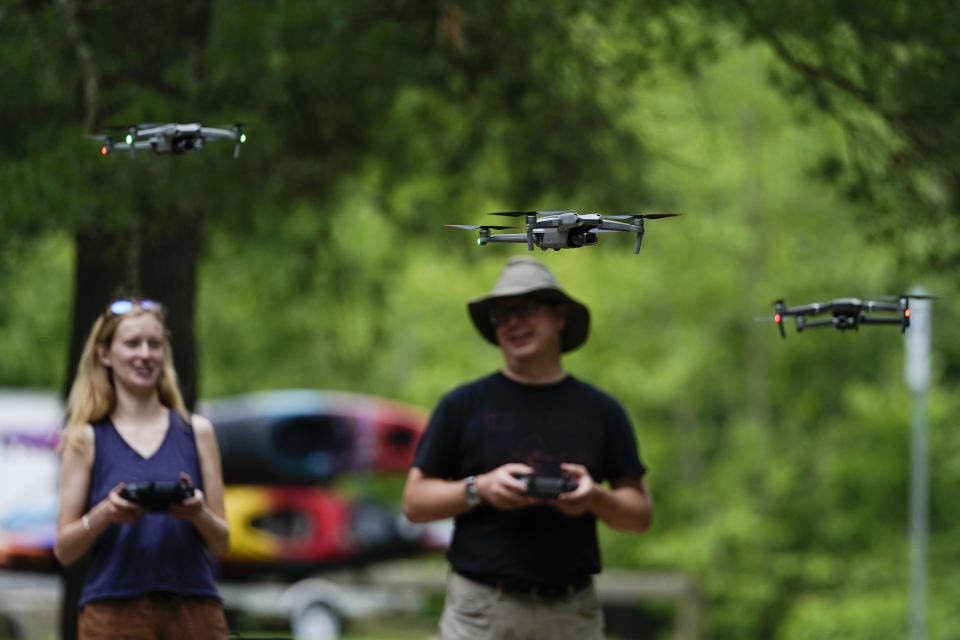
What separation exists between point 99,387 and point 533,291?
132cm

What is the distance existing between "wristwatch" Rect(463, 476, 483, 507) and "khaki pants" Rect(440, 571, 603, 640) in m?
0.28

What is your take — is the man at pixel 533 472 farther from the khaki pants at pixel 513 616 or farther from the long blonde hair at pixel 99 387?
the long blonde hair at pixel 99 387

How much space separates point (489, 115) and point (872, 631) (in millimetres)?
16207

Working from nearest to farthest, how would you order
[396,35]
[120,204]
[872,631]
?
[120,204], [396,35], [872,631]

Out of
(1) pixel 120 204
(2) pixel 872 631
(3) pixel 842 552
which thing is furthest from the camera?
(3) pixel 842 552

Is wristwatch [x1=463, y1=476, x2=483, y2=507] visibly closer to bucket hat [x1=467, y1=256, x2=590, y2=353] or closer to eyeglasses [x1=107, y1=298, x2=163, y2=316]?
bucket hat [x1=467, y1=256, x2=590, y2=353]

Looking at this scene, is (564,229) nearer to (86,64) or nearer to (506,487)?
(506,487)

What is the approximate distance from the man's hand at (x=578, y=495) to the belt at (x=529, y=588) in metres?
0.25

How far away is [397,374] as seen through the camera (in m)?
32.0

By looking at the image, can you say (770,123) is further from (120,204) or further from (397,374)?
(120,204)

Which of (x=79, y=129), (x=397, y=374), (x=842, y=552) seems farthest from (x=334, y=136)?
(x=397, y=374)

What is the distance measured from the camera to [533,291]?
480 cm

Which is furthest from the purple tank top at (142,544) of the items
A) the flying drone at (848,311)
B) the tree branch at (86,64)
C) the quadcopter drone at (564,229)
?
the tree branch at (86,64)

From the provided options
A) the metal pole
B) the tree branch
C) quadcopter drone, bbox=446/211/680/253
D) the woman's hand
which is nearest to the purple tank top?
the woman's hand
